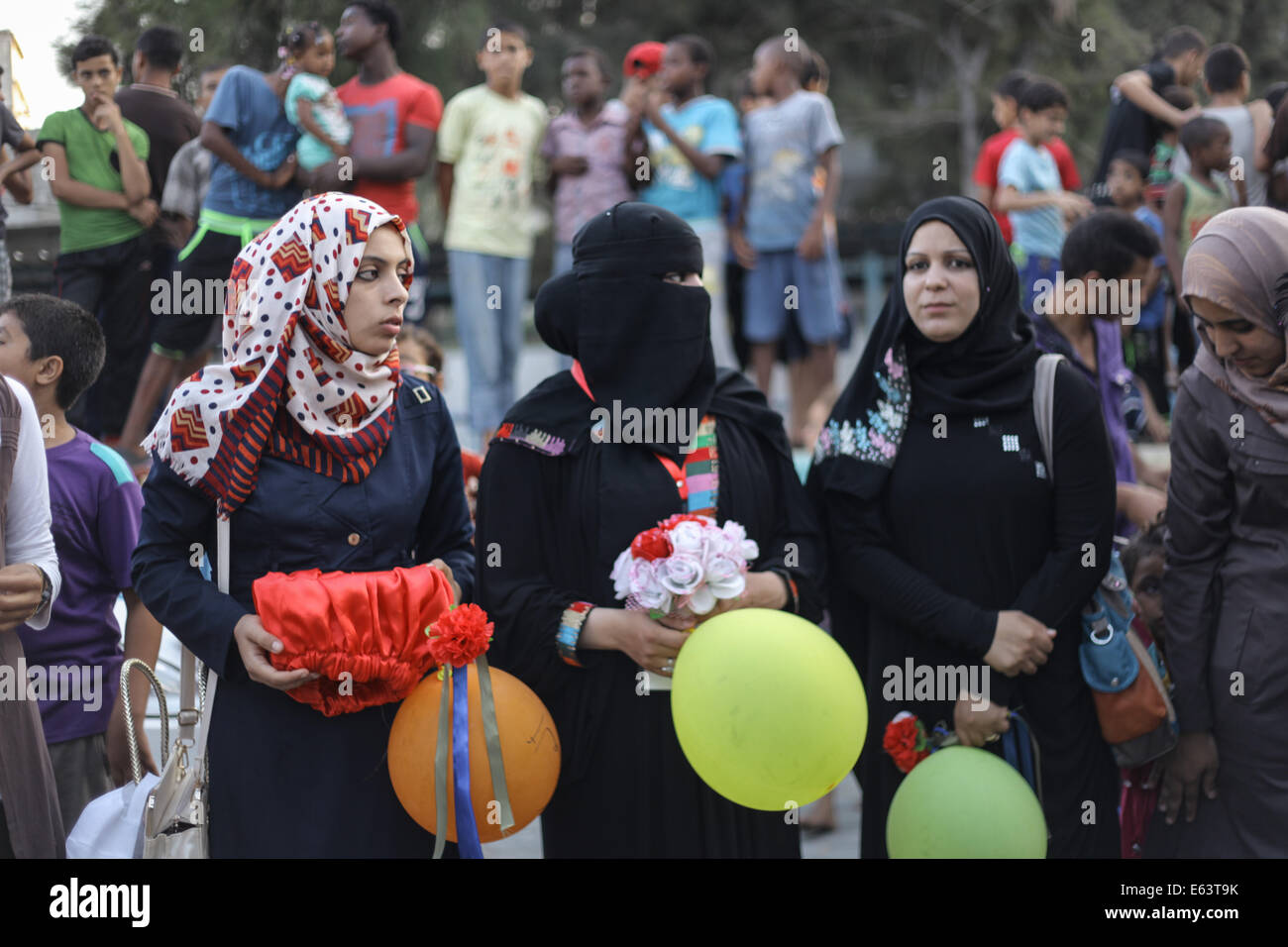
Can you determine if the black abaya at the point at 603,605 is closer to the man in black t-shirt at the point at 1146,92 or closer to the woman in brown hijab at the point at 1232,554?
the woman in brown hijab at the point at 1232,554

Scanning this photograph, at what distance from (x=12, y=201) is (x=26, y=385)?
306 centimetres

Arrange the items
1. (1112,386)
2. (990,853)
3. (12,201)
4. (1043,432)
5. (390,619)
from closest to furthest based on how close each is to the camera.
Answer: (390,619)
(990,853)
(1043,432)
(1112,386)
(12,201)

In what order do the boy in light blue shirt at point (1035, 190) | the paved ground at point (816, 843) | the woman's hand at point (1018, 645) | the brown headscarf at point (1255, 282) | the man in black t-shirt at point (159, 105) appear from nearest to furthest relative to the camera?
1. the brown headscarf at point (1255, 282)
2. the woman's hand at point (1018, 645)
3. the paved ground at point (816, 843)
4. the man in black t-shirt at point (159, 105)
5. the boy in light blue shirt at point (1035, 190)

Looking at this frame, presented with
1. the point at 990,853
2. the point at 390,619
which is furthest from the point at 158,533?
the point at 990,853

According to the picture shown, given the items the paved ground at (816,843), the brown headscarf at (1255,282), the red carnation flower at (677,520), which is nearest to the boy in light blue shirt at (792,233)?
the paved ground at (816,843)

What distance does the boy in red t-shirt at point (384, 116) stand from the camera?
21.9 feet

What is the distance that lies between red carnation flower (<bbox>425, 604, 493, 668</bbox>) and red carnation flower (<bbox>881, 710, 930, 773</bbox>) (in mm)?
1215

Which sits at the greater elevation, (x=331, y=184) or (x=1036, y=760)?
(x=331, y=184)

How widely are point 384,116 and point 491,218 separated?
848 millimetres

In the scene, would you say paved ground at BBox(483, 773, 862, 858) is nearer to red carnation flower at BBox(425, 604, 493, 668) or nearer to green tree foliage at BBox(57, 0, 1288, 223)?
red carnation flower at BBox(425, 604, 493, 668)

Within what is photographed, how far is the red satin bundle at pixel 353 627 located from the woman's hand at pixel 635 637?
0.39 meters
